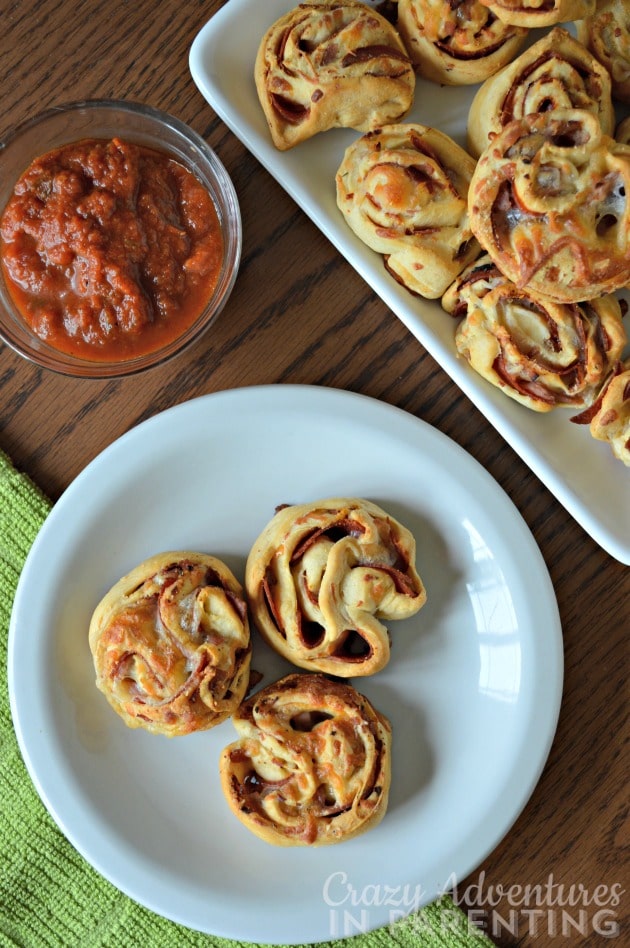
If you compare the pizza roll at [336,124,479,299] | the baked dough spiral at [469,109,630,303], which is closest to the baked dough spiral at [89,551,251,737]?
the pizza roll at [336,124,479,299]

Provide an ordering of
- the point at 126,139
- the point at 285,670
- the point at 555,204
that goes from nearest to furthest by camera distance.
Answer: the point at 555,204 < the point at 126,139 < the point at 285,670

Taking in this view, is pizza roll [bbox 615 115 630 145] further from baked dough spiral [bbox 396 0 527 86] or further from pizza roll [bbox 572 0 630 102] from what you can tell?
baked dough spiral [bbox 396 0 527 86]

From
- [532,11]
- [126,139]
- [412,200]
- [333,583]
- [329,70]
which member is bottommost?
[333,583]

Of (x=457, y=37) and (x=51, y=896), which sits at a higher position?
(x=457, y=37)

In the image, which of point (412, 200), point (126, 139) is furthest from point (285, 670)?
point (126, 139)

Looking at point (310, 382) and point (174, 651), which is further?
point (310, 382)

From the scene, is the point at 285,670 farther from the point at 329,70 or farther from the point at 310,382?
the point at 329,70

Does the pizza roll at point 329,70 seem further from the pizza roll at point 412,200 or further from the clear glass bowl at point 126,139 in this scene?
the clear glass bowl at point 126,139

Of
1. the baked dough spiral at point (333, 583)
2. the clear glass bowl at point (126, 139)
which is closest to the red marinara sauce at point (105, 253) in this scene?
the clear glass bowl at point (126, 139)
